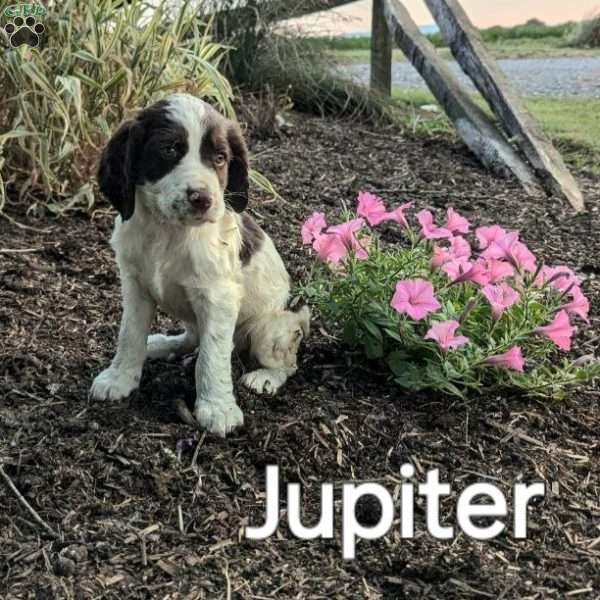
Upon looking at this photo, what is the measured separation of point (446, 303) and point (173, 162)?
3.98 feet

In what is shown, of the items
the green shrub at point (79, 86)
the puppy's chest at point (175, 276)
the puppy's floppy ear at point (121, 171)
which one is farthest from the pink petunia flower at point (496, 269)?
the green shrub at point (79, 86)

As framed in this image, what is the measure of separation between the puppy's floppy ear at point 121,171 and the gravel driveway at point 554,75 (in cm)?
547

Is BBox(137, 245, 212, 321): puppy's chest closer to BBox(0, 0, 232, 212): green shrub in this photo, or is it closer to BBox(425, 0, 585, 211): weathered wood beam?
BBox(0, 0, 232, 212): green shrub

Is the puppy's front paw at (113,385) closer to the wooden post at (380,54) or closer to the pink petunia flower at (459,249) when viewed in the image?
the pink petunia flower at (459,249)

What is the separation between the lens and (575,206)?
623 centimetres

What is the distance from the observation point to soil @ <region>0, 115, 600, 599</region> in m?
2.62

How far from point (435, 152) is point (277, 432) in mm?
4446

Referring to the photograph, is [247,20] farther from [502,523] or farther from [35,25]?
[502,523]

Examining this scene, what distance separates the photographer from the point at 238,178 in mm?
3232

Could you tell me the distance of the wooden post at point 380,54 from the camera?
862cm

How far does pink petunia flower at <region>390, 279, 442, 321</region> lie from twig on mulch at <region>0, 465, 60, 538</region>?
133 centimetres

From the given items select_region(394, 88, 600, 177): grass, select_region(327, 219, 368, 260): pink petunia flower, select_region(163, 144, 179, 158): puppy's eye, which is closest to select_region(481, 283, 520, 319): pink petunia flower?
select_region(327, 219, 368, 260): pink petunia flower

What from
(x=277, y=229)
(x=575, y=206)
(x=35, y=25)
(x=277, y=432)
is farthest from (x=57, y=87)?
(x=575, y=206)

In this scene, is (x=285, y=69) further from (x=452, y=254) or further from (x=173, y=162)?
→ (x=173, y=162)
